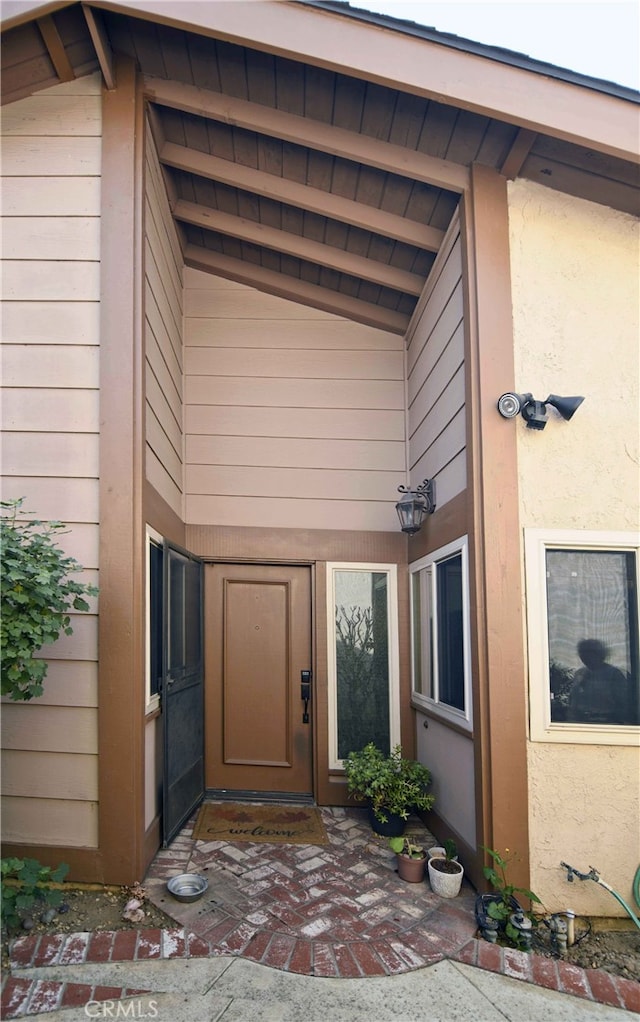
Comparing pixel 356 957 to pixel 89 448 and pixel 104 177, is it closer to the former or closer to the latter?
pixel 89 448

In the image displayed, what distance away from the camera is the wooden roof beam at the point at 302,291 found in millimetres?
5250

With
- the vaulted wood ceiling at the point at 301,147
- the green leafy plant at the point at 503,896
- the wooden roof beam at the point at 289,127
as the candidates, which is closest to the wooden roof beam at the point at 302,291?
the vaulted wood ceiling at the point at 301,147

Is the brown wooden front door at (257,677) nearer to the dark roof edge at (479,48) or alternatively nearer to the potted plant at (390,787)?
the potted plant at (390,787)

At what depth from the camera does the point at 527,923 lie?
3.01 m

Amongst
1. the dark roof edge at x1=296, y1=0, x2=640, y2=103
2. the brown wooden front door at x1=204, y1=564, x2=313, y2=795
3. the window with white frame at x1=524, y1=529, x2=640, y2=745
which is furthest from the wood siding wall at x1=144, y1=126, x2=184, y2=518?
the window with white frame at x1=524, y1=529, x2=640, y2=745

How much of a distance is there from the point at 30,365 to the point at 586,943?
156 inches

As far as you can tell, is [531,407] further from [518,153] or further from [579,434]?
[518,153]

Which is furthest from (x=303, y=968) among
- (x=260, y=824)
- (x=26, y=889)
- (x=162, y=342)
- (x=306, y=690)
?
(x=162, y=342)

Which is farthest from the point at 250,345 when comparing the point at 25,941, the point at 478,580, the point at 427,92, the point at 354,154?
the point at 25,941

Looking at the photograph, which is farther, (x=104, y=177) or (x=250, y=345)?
(x=250, y=345)

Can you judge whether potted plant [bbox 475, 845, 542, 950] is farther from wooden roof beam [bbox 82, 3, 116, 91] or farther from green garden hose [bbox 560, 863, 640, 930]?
wooden roof beam [bbox 82, 3, 116, 91]

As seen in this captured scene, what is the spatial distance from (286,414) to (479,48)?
269 cm

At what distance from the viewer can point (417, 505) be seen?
4559mm

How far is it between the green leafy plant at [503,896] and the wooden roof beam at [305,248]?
12.0 ft
